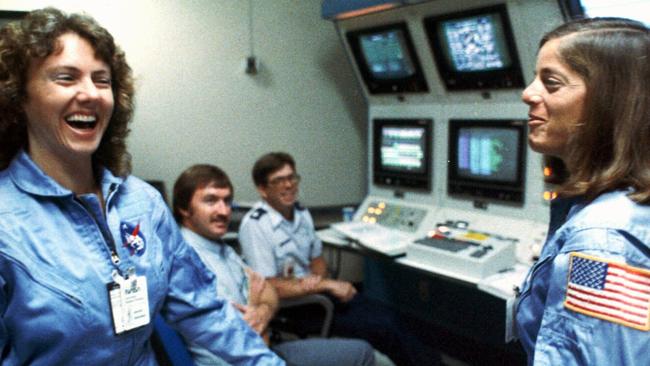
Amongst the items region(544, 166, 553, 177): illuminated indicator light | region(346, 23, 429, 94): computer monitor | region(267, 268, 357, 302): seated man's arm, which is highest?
region(346, 23, 429, 94): computer monitor

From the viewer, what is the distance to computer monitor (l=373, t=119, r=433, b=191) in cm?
313

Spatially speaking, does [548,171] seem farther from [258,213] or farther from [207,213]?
[258,213]

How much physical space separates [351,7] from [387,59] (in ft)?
1.21

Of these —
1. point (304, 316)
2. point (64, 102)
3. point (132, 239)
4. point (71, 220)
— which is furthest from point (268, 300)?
point (64, 102)

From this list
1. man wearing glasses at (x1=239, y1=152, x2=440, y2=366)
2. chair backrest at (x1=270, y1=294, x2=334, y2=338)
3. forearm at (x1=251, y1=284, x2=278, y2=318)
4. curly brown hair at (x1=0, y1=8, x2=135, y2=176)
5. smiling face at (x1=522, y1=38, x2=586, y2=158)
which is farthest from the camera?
man wearing glasses at (x1=239, y1=152, x2=440, y2=366)

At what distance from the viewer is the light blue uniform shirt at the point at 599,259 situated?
819mm

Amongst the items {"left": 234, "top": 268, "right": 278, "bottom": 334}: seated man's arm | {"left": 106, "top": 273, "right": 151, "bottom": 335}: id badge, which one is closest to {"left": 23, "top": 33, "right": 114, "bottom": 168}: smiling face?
{"left": 106, "top": 273, "right": 151, "bottom": 335}: id badge

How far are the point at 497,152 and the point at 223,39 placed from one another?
1.70m

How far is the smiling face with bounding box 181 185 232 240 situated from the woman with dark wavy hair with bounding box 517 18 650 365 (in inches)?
51.9

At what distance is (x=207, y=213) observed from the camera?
2.08m

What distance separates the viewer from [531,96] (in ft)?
3.39

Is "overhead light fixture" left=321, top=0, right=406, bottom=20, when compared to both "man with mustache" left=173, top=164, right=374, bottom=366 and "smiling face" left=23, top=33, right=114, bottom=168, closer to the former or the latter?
"man with mustache" left=173, top=164, right=374, bottom=366

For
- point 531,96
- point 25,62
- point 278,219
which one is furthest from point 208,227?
point 531,96

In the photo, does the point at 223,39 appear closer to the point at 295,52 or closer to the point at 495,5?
the point at 295,52
